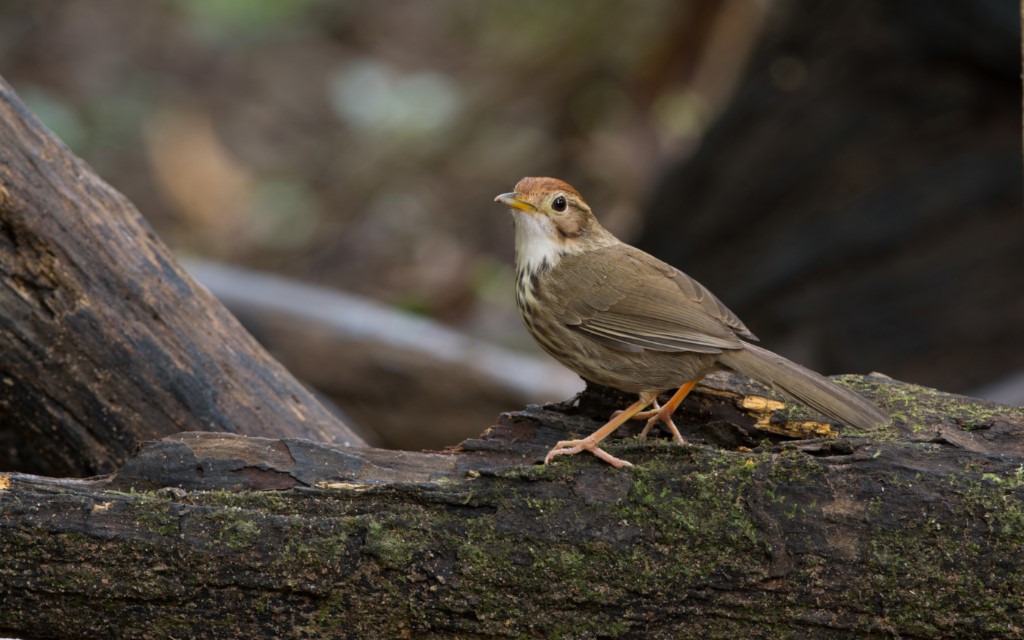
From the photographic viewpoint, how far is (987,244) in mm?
6977

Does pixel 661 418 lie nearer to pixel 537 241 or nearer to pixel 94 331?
pixel 537 241

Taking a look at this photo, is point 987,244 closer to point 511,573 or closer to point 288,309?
point 288,309

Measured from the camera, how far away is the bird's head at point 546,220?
12.4 feet

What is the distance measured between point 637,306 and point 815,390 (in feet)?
2.23

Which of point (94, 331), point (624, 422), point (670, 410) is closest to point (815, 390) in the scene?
point (670, 410)

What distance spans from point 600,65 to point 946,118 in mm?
4236

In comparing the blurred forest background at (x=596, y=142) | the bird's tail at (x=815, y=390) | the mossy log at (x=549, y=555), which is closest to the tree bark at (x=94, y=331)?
the mossy log at (x=549, y=555)

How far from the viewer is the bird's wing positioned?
336 centimetres

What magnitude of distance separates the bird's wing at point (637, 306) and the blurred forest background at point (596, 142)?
126 inches

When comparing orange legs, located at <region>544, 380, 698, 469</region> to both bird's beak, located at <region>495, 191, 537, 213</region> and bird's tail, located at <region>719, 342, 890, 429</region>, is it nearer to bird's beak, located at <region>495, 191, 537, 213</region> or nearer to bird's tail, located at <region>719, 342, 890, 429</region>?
bird's tail, located at <region>719, 342, 890, 429</region>

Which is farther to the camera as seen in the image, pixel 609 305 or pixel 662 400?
pixel 662 400

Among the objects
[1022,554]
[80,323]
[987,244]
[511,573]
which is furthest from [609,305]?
[987,244]

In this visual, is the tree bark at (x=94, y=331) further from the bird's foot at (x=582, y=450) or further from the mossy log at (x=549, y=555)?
the bird's foot at (x=582, y=450)

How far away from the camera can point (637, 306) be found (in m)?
3.54
